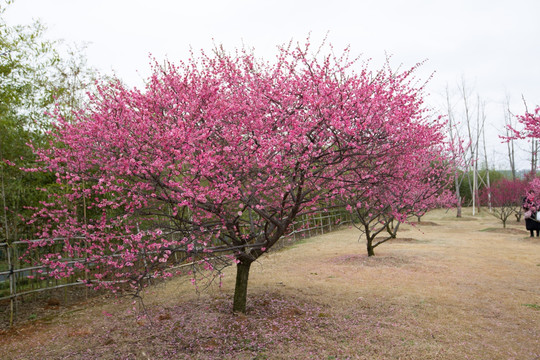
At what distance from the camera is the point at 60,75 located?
659cm

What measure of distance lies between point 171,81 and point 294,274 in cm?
462

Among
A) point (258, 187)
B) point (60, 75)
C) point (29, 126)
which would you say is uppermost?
point (60, 75)

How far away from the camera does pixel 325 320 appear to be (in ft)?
15.1

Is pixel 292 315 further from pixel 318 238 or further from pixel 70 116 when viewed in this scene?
pixel 318 238

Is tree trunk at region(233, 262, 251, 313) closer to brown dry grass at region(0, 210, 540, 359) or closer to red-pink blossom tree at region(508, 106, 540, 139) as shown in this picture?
brown dry grass at region(0, 210, 540, 359)

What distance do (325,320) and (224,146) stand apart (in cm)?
255

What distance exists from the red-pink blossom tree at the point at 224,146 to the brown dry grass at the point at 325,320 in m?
0.70

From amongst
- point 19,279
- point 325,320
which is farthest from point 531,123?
point 19,279

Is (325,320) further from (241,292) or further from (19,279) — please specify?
(19,279)

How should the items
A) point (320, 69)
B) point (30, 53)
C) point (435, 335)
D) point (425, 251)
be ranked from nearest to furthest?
point (435, 335), point (320, 69), point (30, 53), point (425, 251)

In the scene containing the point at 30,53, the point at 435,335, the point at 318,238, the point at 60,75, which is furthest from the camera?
the point at 318,238

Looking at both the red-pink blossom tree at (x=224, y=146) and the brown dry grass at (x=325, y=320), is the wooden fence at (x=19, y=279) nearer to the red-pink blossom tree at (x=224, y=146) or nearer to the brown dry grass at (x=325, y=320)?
the brown dry grass at (x=325, y=320)

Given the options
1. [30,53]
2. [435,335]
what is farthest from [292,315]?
[30,53]

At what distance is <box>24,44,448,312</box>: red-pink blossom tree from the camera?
3590 millimetres
